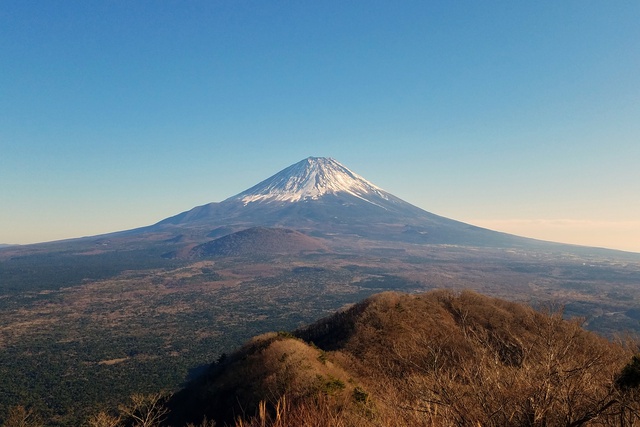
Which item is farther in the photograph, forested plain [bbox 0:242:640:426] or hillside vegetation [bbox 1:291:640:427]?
forested plain [bbox 0:242:640:426]

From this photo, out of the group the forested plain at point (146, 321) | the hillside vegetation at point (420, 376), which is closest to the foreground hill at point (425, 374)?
the hillside vegetation at point (420, 376)

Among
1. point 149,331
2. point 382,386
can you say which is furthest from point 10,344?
point 382,386

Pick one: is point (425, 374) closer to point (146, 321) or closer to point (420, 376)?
point (420, 376)

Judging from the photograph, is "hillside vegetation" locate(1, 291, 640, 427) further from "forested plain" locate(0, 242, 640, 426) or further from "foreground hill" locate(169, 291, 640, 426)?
"forested plain" locate(0, 242, 640, 426)

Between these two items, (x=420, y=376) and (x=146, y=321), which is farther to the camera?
(x=146, y=321)

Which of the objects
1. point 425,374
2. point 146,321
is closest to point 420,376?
point 425,374

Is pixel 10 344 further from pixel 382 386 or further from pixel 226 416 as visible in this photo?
pixel 382 386

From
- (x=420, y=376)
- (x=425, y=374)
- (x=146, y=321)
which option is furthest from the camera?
(x=146, y=321)

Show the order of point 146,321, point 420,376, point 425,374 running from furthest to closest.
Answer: point 146,321 < point 425,374 < point 420,376

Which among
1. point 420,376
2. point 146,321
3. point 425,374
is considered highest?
point 420,376

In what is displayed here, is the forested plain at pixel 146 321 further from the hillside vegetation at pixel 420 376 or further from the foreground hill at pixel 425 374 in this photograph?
the hillside vegetation at pixel 420 376

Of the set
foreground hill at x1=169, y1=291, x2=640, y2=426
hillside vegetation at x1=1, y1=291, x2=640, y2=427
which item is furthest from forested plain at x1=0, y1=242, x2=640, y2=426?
hillside vegetation at x1=1, y1=291, x2=640, y2=427
